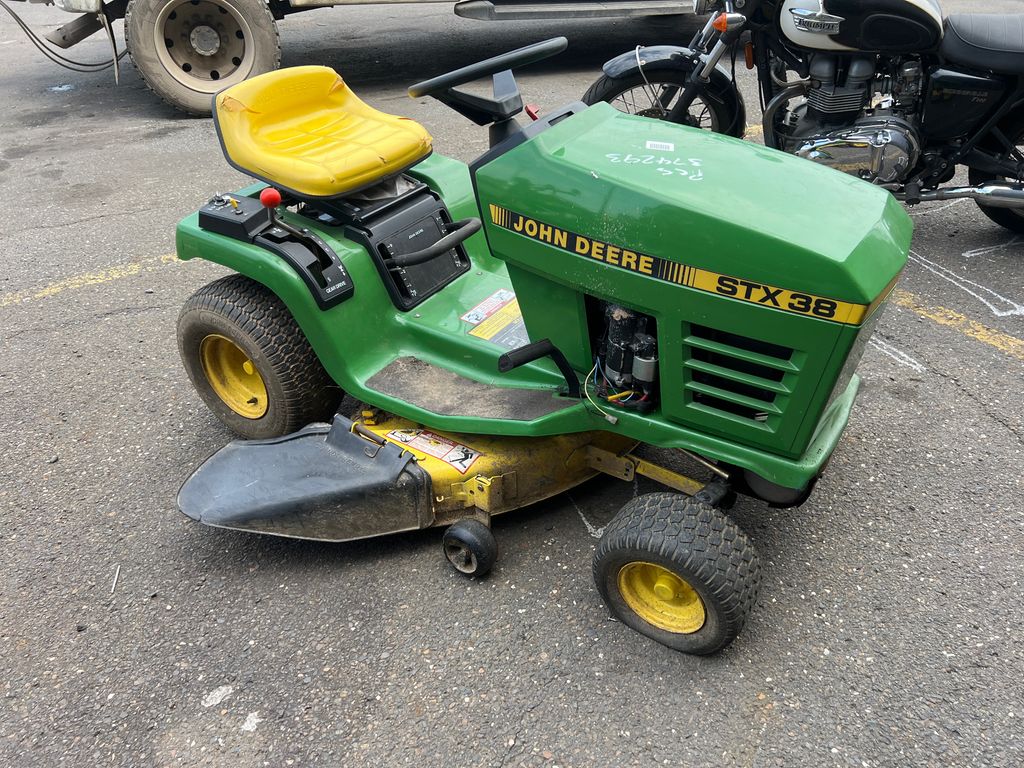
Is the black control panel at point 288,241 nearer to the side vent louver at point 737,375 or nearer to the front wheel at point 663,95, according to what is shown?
the side vent louver at point 737,375

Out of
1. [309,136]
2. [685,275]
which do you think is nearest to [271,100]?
[309,136]

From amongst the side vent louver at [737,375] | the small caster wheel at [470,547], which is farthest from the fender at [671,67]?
the small caster wheel at [470,547]

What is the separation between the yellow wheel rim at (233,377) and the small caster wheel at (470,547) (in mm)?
956

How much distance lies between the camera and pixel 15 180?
5.30 meters

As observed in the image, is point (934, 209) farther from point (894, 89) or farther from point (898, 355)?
point (898, 355)

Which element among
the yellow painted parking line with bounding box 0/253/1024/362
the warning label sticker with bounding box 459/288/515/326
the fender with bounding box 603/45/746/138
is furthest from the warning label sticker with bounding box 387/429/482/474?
the fender with bounding box 603/45/746/138

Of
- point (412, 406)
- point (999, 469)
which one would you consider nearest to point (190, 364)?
point (412, 406)

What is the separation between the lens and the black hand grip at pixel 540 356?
7.30ft

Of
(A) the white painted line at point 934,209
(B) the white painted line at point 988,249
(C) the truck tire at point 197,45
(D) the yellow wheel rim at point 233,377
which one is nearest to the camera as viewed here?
(D) the yellow wheel rim at point 233,377

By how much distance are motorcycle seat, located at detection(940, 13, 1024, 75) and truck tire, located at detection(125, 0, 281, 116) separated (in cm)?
468

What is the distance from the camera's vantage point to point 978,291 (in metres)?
3.81

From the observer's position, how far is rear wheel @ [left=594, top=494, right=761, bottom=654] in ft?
6.42

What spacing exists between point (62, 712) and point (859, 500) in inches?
95.0

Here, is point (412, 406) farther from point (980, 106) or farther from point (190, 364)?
point (980, 106)
